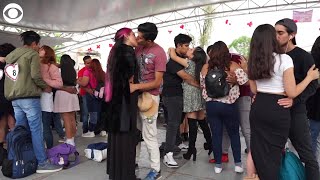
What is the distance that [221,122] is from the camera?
3166 mm

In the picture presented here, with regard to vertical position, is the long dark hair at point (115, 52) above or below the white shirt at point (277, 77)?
above

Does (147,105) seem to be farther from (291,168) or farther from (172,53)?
(291,168)

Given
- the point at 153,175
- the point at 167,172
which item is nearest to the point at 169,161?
the point at 167,172

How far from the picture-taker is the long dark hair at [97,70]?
16.9 feet

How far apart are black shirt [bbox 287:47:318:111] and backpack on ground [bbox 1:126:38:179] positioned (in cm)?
265

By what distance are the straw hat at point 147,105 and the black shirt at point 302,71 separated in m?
1.26

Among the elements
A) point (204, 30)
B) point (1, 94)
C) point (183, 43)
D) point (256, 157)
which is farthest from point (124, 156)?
point (204, 30)

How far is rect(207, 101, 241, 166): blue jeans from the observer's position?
308 centimetres

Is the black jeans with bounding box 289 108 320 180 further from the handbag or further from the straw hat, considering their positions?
the straw hat

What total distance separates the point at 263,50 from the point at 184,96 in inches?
63.9

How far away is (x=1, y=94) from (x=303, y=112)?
10.6ft

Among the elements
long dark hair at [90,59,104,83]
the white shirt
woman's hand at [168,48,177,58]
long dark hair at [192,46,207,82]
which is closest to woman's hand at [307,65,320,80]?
the white shirt

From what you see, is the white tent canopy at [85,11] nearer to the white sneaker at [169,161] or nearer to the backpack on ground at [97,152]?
the backpack on ground at [97,152]
